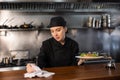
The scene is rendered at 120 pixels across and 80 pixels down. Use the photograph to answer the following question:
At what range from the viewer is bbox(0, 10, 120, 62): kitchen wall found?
15.5ft

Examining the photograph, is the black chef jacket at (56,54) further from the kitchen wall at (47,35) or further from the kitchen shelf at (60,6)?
the kitchen wall at (47,35)

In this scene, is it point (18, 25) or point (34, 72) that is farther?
point (18, 25)

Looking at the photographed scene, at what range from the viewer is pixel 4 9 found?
452 cm

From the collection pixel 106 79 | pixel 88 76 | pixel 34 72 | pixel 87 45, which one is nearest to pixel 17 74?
pixel 34 72

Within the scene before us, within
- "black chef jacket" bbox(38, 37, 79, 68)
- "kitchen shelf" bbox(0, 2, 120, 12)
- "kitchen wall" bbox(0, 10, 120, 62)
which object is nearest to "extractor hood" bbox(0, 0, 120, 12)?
"kitchen shelf" bbox(0, 2, 120, 12)

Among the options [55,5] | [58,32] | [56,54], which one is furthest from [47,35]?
[58,32]

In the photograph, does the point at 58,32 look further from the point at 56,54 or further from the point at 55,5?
the point at 55,5

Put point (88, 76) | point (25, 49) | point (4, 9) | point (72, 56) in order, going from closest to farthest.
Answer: point (88, 76) → point (72, 56) → point (4, 9) → point (25, 49)

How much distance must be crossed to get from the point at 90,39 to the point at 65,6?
40.6 inches

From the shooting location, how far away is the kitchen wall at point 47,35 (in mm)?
4719

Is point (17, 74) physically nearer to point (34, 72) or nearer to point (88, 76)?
point (34, 72)

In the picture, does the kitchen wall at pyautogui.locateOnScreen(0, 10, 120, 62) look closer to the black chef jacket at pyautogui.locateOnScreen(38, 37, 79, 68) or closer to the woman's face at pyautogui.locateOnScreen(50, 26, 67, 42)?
the black chef jacket at pyautogui.locateOnScreen(38, 37, 79, 68)

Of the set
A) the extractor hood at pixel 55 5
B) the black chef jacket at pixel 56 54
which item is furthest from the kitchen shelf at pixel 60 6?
the black chef jacket at pixel 56 54

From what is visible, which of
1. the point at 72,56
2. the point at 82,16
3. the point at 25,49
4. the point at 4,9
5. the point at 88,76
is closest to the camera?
the point at 88,76
